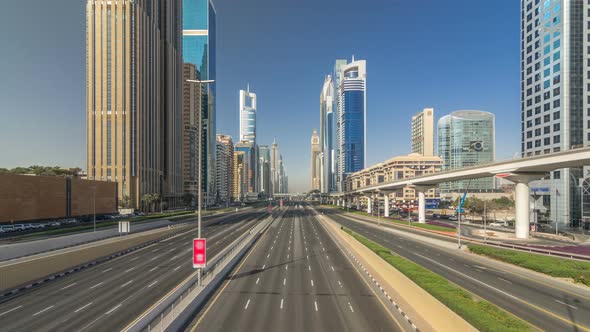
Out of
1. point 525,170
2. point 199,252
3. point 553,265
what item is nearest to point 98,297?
point 199,252

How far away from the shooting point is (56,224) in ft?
221

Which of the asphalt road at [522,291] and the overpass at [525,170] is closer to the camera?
the asphalt road at [522,291]

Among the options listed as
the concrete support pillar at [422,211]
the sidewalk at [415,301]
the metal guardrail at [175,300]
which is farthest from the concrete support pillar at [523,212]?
the metal guardrail at [175,300]

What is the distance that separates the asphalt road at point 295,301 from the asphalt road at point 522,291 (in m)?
9.38

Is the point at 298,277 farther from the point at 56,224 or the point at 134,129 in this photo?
the point at 134,129

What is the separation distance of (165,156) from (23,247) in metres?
123

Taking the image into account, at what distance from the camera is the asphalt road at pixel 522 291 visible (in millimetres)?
18634

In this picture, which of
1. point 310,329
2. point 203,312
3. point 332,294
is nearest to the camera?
point 310,329

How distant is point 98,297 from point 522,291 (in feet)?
114

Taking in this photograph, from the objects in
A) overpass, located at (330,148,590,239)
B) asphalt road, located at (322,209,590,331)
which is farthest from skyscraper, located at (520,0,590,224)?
asphalt road, located at (322,209,590,331)

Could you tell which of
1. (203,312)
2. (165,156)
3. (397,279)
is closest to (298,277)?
(397,279)

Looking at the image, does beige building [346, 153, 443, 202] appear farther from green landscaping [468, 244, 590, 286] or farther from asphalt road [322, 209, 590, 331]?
asphalt road [322, 209, 590, 331]

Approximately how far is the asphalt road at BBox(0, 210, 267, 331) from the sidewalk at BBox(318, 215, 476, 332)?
17850 millimetres

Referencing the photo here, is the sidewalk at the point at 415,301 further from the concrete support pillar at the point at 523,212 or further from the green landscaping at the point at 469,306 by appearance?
the concrete support pillar at the point at 523,212
